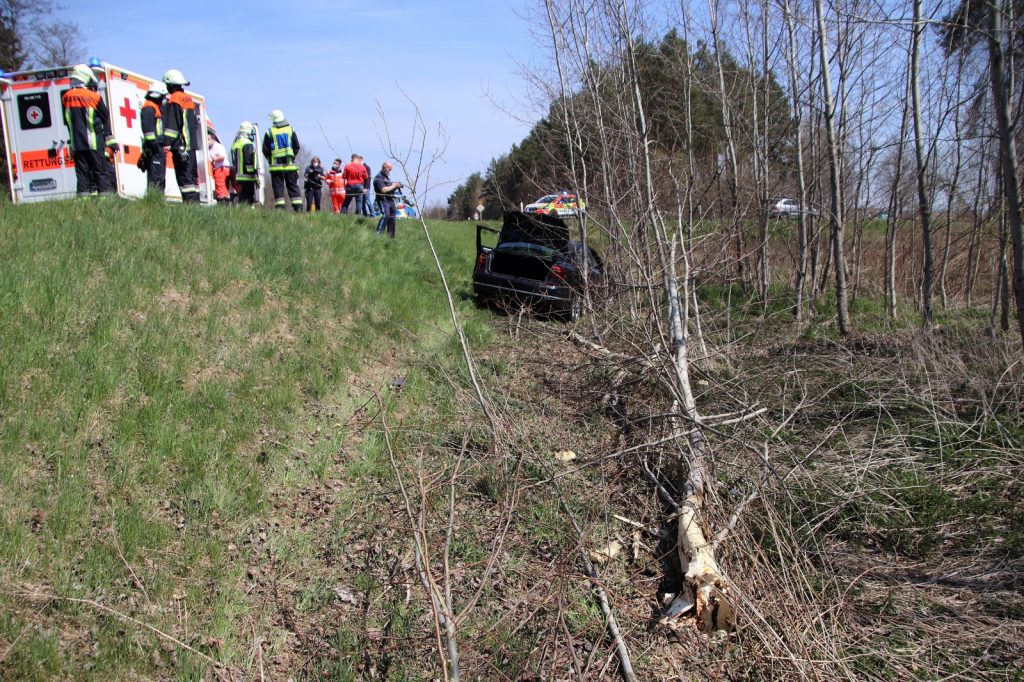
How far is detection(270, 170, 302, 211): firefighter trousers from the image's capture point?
37.7ft

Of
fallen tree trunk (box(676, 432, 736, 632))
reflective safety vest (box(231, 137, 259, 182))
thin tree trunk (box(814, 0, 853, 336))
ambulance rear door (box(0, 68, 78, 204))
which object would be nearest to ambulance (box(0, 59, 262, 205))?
ambulance rear door (box(0, 68, 78, 204))

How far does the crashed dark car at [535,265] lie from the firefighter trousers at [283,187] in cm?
370

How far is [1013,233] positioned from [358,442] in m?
6.00

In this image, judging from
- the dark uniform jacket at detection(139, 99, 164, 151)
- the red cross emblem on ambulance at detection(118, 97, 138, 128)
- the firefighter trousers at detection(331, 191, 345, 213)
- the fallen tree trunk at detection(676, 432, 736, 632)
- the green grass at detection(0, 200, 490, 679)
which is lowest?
the fallen tree trunk at detection(676, 432, 736, 632)

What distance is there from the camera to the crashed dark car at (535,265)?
1005 centimetres

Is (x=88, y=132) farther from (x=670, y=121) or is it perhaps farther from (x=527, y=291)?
(x=670, y=121)

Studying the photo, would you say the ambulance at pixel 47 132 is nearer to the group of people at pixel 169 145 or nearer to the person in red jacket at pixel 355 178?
the group of people at pixel 169 145

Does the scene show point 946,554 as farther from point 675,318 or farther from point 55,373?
point 55,373

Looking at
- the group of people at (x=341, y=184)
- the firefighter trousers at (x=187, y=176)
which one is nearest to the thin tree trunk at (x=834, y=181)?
the group of people at (x=341, y=184)

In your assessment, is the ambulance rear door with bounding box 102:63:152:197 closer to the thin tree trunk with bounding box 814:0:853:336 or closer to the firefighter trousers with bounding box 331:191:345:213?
the firefighter trousers with bounding box 331:191:345:213

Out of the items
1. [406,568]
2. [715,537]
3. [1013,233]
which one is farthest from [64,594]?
[1013,233]

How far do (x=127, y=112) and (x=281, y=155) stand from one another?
231cm

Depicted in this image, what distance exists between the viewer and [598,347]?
272 inches

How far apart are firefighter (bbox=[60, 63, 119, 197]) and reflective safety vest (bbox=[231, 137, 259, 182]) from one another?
246 centimetres
